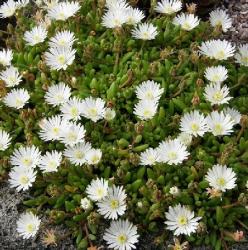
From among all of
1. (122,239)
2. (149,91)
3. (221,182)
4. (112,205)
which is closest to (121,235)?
(122,239)

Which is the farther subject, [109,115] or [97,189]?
[109,115]

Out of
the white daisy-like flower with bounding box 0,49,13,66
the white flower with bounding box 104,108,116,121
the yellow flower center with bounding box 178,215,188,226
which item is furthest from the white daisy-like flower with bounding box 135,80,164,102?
the white daisy-like flower with bounding box 0,49,13,66

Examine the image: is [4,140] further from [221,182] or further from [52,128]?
[221,182]

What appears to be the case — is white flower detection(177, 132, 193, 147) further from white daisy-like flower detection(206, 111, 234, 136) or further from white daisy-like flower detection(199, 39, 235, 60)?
white daisy-like flower detection(199, 39, 235, 60)

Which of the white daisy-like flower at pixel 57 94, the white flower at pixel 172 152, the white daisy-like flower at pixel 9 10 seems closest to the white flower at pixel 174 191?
the white flower at pixel 172 152

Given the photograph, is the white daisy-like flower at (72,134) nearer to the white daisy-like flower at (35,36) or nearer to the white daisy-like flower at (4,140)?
the white daisy-like flower at (4,140)

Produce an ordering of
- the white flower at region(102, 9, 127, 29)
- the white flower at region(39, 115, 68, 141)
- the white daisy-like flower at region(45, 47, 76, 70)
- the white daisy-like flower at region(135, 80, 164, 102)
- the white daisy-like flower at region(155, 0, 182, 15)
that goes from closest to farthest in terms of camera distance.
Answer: the white flower at region(39, 115, 68, 141) → the white daisy-like flower at region(135, 80, 164, 102) → the white daisy-like flower at region(45, 47, 76, 70) → the white flower at region(102, 9, 127, 29) → the white daisy-like flower at region(155, 0, 182, 15)

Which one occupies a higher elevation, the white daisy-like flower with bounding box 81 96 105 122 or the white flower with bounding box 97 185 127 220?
the white daisy-like flower with bounding box 81 96 105 122
